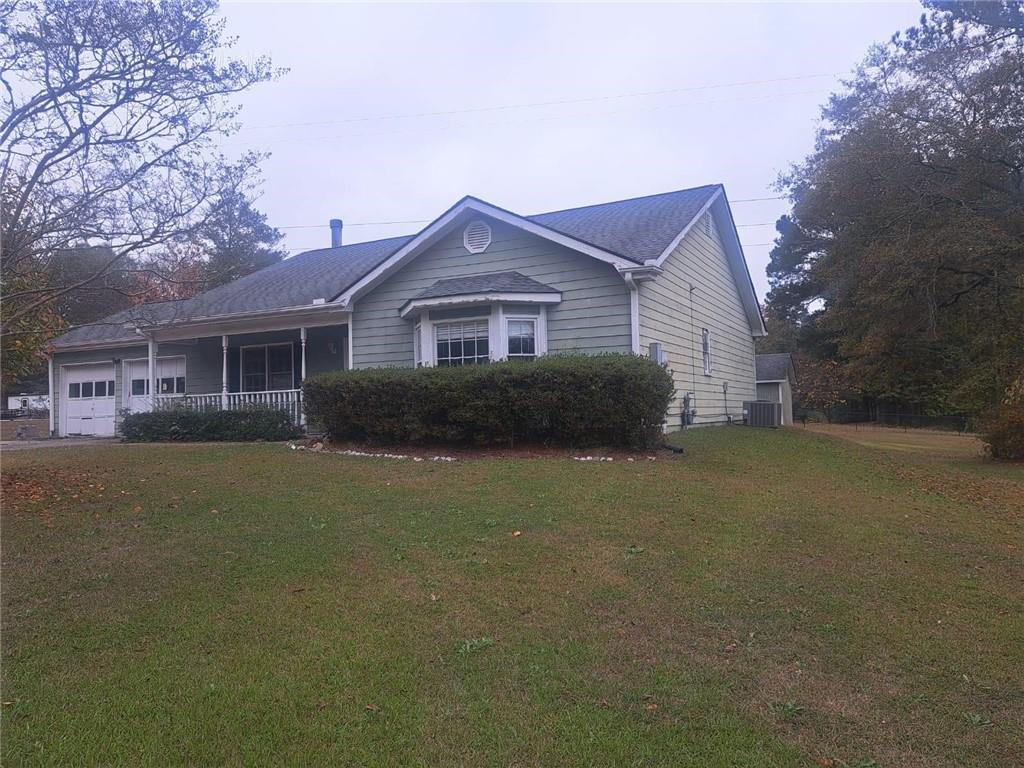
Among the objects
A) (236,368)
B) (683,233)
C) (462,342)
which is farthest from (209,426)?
(683,233)

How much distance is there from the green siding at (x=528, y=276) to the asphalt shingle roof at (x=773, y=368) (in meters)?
16.3

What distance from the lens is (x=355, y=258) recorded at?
1950 centimetres

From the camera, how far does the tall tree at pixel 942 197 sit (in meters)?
15.8

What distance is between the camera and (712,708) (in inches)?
132

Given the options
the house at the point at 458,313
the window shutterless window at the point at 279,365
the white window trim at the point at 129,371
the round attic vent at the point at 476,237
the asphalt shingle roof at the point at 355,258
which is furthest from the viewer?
the white window trim at the point at 129,371

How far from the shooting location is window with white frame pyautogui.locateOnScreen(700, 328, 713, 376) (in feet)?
56.6

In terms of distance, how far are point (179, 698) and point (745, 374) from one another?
21079 mm

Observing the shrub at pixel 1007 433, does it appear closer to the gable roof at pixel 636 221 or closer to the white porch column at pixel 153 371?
the gable roof at pixel 636 221

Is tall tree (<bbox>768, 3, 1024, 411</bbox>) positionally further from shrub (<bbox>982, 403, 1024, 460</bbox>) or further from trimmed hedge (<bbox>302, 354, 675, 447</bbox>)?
trimmed hedge (<bbox>302, 354, 675, 447</bbox>)

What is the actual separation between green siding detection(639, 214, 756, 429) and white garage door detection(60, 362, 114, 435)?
15.6 metres

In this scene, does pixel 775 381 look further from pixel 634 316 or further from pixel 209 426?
pixel 209 426

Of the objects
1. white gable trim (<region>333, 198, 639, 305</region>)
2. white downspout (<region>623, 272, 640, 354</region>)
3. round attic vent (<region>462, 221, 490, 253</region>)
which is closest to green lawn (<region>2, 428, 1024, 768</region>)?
white downspout (<region>623, 272, 640, 354</region>)

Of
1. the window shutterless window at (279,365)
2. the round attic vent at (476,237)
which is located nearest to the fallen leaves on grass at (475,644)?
the round attic vent at (476,237)

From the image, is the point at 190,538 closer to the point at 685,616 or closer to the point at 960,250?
the point at 685,616
